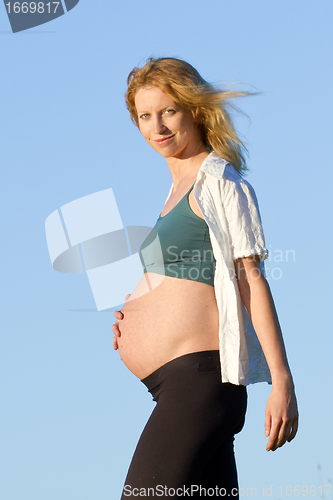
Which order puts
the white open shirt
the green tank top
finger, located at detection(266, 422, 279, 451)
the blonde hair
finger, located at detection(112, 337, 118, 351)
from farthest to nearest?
finger, located at detection(112, 337, 118, 351), the blonde hair, the green tank top, the white open shirt, finger, located at detection(266, 422, 279, 451)

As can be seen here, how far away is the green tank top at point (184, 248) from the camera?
2025mm

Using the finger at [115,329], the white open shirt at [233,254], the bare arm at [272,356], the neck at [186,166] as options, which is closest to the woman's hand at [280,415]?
the bare arm at [272,356]

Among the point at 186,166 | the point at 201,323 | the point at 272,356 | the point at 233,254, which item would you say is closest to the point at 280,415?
the point at 272,356

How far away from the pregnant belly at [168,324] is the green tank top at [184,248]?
0.12ft

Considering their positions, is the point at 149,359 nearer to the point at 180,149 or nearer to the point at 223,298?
the point at 223,298

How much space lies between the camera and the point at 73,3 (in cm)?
469

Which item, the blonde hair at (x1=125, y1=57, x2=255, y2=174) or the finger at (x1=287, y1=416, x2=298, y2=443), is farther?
the blonde hair at (x1=125, y1=57, x2=255, y2=174)

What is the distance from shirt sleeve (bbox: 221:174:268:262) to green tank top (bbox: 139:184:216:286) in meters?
0.11

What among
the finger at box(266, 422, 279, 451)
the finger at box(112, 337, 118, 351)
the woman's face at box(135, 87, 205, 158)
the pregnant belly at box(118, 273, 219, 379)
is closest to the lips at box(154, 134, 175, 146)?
the woman's face at box(135, 87, 205, 158)

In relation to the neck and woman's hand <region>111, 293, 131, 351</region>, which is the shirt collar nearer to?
the neck

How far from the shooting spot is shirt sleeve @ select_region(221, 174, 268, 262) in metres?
1.94

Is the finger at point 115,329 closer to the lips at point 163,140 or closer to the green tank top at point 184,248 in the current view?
the green tank top at point 184,248

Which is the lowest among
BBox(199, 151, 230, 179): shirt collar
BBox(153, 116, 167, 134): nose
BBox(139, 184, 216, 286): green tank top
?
BBox(139, 184, 216, 286): green tank top

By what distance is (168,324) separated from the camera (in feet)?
6.63
